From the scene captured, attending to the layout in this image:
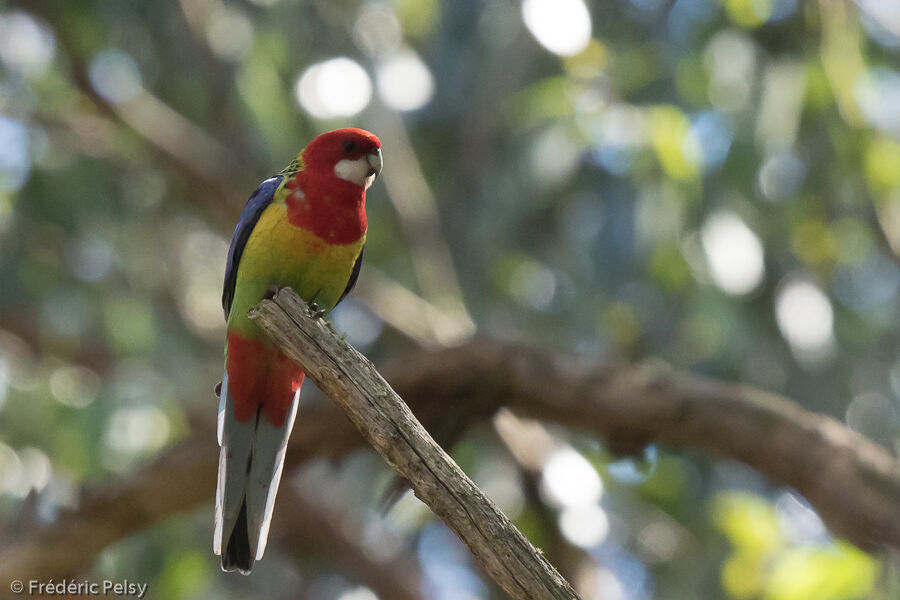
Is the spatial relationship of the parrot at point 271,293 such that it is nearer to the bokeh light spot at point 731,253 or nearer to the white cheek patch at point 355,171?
the white cheek patch at point 355,171

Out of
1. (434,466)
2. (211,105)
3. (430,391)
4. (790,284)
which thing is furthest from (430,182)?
(434,466)

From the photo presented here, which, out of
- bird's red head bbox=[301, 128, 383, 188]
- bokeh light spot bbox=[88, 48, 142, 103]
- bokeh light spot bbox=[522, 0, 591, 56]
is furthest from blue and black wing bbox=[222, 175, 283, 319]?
bokeh light spot bbox=[88, 48, 142, 103]

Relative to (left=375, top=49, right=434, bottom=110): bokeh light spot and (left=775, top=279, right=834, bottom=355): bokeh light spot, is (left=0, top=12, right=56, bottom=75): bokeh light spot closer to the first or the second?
(left=375, top=49, right=434, bottom=110): bokeh light spot

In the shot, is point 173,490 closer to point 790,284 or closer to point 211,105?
point 790,284

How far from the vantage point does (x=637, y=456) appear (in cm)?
516

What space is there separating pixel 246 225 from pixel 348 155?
21.1 inches

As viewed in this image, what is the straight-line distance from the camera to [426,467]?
9.05 ft

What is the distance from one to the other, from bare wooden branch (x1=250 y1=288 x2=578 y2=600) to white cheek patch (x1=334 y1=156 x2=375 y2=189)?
114cm

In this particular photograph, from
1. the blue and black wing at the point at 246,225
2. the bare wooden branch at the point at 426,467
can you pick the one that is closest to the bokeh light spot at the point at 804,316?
the blue and black wing at the point at 246,225

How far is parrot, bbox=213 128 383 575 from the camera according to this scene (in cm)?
379

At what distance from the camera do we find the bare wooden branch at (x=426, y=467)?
8.75ft

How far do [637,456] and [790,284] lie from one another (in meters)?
2.45

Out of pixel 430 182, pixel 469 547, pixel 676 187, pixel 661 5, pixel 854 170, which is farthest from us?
pixel 430 182

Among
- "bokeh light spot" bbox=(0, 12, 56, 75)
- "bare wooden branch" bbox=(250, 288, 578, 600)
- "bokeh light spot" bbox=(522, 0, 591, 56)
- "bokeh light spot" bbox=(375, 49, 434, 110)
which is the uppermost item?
"bokeh light spot" bbox=(522, 0, 591, 56)
